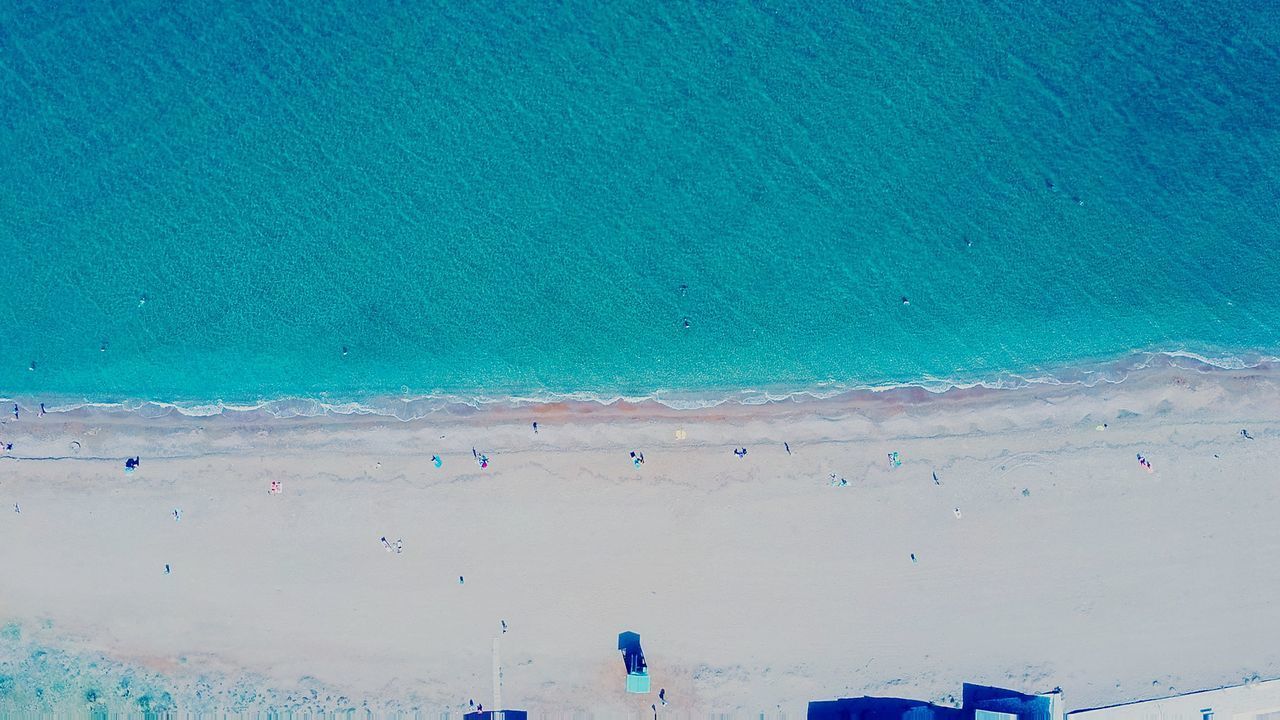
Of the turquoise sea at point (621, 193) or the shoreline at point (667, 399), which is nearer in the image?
the shoreline at point (667, 399)

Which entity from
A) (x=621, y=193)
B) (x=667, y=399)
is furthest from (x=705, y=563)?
(x=621, y=193)

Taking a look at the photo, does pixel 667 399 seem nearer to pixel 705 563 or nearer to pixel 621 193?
pixel 705 563

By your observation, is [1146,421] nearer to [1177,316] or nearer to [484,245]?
[1177,316]

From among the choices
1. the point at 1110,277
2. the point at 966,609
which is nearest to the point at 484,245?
the point at 966,609

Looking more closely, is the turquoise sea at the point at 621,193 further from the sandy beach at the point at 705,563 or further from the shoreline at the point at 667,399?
the sandy beach at the point at 705,563

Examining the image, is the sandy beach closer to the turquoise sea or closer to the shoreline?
the shoreline

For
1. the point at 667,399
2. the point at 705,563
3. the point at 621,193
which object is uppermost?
the point at 621,193

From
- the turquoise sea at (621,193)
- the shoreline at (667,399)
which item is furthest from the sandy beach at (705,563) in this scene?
the turquoise sea at (621,193)
